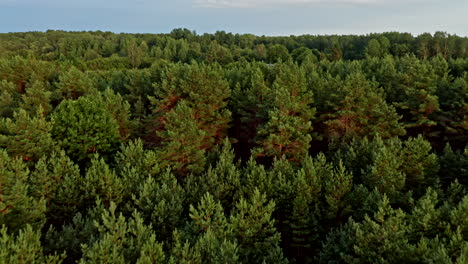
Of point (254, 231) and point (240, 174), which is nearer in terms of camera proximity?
point (254, 231)

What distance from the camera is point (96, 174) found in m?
31.2

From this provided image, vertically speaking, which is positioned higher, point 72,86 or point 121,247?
point 72,86

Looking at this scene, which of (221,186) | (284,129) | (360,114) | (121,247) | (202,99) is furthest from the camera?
(202,99)

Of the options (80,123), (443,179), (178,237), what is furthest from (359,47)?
(178,237)

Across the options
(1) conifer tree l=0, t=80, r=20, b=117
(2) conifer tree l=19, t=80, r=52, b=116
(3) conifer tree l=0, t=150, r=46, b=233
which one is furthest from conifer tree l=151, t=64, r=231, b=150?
(1) conifer tree l=0, t=80, r=20, b=117

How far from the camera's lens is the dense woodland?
24156 mm

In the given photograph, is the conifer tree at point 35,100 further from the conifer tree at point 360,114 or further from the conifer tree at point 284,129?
the conifer tree at point 360,114

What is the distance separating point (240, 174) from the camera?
34.4m

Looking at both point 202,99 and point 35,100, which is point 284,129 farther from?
point 35,100

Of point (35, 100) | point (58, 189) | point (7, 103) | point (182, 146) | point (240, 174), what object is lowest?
point (58, 189)

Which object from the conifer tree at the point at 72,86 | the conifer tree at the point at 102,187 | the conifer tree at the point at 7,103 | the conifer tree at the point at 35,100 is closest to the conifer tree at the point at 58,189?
the conifer tree at the point at 102,187

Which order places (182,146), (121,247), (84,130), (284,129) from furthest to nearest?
(84,130) → (284,129) → (182,146) → (121,247)

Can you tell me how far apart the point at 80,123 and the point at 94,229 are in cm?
1674

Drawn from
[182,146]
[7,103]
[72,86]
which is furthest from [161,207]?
[7,103]
